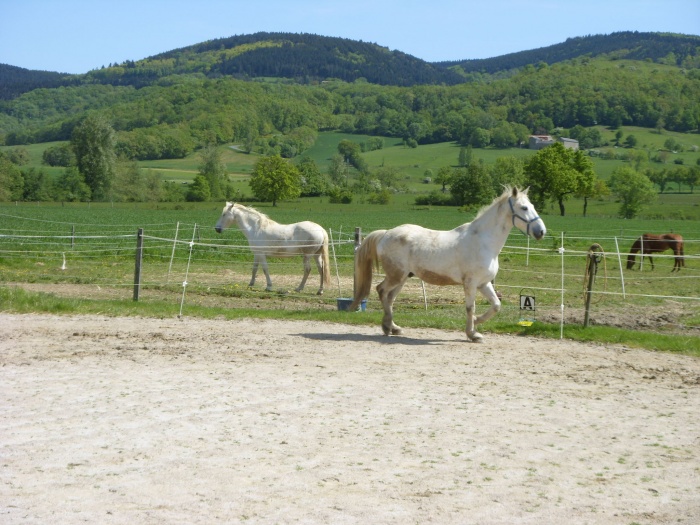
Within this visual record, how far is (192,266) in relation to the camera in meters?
21.7

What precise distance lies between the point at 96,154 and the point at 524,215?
76272mm

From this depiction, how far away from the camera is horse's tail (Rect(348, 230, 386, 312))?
39.5 feet

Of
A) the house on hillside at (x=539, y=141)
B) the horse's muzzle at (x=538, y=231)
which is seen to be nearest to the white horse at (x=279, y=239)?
the horse's muzzle at (x=538, y=231)

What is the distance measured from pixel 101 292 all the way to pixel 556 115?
143470 mm

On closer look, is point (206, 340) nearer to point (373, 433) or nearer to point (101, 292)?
point (373, 433)

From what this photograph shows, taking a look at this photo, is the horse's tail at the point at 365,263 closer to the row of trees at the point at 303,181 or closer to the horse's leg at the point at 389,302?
the horse's leg at the point at 389,302

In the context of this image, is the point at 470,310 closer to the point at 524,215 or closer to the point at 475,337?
the point at 475,337

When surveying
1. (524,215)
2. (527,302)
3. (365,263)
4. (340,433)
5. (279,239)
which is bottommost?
(340,433)

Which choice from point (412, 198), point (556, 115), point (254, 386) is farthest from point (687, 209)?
point (556, 115)

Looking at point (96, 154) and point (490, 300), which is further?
point (96, 154)

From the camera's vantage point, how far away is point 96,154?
8088 cm

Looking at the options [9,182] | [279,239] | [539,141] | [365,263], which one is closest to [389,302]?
[365,263]

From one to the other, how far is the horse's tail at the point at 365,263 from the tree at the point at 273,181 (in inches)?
2319

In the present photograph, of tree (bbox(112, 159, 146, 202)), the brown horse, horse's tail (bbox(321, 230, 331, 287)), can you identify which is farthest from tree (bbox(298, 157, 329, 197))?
horse's tail (bbox(321, 230, 331, 287))
